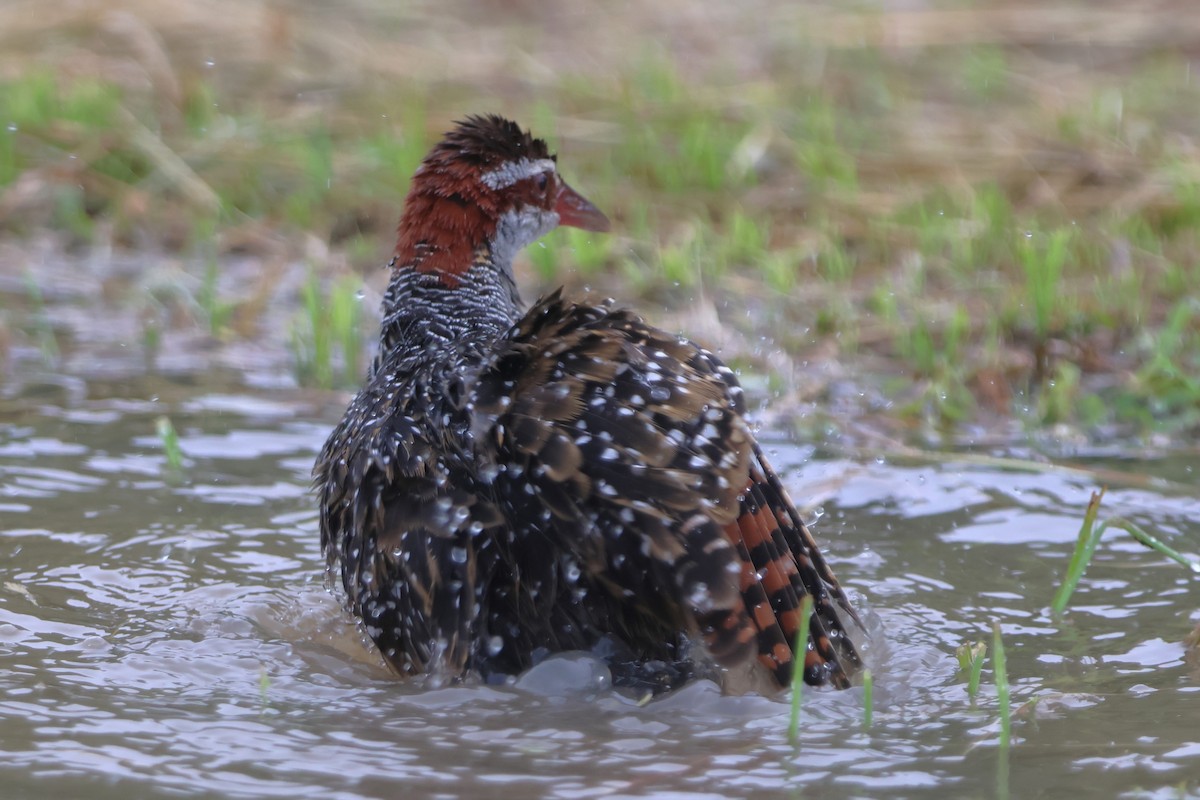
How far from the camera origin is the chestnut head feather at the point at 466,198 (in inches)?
163

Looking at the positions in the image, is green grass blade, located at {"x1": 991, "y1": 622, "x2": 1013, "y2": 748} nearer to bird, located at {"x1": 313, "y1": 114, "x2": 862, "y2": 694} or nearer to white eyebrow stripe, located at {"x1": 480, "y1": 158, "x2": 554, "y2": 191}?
bird, located at {"x1": 313, "y1": 114, "x2": 862, "y2": 694}

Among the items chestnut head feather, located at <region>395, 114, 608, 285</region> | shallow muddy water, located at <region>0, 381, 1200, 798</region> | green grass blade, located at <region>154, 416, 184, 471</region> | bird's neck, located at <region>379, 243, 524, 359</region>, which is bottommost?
shallow muddy water, located at <region>0, 381, 1200, 798</region>

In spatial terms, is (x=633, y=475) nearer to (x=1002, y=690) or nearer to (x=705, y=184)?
(x=1002, y=690)

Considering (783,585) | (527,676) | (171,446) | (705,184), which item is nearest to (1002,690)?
(783,585)

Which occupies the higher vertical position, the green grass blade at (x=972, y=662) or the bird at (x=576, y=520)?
the bird at (x=576, y=520)

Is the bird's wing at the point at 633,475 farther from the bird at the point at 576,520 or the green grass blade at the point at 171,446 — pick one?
the green grass blade at the point at 171,446

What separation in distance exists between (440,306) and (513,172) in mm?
457

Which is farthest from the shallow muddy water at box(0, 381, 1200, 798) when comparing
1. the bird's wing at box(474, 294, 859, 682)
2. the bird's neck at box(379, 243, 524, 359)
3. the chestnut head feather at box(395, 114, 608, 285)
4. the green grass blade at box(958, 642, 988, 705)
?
the chestnut head feather at box(395, 114, 608, 285)

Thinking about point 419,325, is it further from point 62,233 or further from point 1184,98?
Answer: point 1184,98

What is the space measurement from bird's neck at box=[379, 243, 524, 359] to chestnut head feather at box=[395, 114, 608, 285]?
0.05 feet

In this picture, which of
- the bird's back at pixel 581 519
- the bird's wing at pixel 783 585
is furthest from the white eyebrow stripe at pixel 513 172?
the bird's wing at pixel 783 585

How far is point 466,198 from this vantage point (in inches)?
163

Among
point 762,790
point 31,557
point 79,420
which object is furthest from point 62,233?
point 762,790

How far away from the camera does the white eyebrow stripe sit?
4191 millimetres
